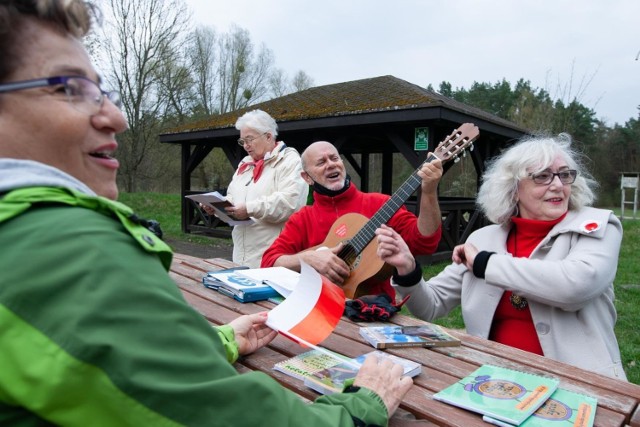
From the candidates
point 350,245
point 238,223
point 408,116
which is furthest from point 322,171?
point 408,116

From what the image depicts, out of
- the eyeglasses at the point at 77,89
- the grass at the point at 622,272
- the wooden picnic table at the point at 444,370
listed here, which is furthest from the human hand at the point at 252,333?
the grass at the point at 622,272

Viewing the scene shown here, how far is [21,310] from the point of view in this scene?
1.94 feet

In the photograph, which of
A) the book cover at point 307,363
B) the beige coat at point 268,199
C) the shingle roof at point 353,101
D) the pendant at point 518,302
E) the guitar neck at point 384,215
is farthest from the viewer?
the shingle roof at point 353,101

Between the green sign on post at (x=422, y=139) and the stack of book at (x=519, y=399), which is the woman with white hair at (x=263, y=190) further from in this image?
the green sign on post at (x=422, y=139)

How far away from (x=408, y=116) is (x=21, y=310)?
266 inches

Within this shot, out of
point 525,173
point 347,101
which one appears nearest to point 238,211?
point 525,173

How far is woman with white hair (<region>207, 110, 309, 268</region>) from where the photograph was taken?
11.6 feet

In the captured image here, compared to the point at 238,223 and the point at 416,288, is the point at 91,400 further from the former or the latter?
the point at 238,223

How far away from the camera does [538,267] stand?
188 cm

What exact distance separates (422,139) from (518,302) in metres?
5.43

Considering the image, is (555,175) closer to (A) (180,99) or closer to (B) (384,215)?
(B) (384,215)

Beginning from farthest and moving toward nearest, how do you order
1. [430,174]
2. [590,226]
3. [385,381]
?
[430,174], [590,226], [385,381]

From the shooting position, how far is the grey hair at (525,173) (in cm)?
221

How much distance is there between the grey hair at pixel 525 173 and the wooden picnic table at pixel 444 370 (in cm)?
83
